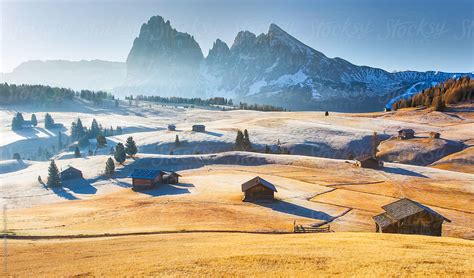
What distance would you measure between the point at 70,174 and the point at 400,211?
78513 mm

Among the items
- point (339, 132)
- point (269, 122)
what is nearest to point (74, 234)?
point (339, 132)

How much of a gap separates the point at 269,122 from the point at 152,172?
10352 centimetres

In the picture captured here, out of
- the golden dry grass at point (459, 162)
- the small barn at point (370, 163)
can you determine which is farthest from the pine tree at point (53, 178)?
the golden dry grass at point (459, 162)

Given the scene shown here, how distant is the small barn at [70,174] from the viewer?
90.9 meters

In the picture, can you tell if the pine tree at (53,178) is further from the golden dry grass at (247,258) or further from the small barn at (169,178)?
the golden dry grass at (247,258)

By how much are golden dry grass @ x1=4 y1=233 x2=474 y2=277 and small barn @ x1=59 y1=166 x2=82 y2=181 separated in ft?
203

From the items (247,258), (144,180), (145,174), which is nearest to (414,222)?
(247,258)

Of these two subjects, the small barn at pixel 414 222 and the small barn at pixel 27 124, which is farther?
the small barn at pixel 27 124

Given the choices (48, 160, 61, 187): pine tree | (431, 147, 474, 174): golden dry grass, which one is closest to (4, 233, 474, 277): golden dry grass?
(48, 160, 61, 187): pine tree

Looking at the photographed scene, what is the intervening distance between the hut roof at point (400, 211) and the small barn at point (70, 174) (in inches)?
2948

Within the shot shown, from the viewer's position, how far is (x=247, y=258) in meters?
23.4

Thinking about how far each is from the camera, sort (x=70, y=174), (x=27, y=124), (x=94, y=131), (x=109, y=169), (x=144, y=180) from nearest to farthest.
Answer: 1. (x=144, y=180)
2. (x=70, y=174)
3. (x=109, y=169)
4. (x=94, y=131)
5. (x=27, y=124)

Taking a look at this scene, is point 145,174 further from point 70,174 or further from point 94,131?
point 94,131

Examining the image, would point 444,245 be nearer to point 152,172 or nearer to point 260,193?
point 260,193
